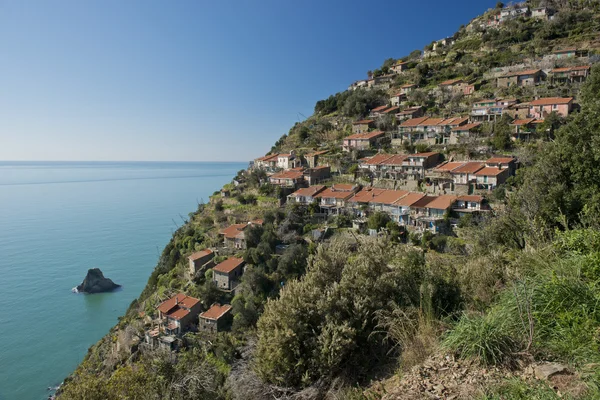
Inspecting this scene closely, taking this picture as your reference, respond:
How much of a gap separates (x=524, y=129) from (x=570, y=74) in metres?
12.2

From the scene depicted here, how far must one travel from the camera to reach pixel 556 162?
8.40 metres

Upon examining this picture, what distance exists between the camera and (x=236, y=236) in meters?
25.6

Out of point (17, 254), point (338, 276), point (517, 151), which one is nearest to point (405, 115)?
point (517, 151)

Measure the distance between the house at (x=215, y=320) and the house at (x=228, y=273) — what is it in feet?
6.72

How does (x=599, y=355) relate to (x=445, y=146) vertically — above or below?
below

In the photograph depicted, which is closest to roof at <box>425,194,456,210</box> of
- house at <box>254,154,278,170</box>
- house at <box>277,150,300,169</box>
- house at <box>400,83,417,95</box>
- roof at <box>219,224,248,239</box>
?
roof at <box>219,224,248,239</box>

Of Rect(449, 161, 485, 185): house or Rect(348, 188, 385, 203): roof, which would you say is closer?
Rect(449, 161, 485, 185): house

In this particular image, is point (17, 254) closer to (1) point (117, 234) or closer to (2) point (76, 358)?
(1) point (117, 234)

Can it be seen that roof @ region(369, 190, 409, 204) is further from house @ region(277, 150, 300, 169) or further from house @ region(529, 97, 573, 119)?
house @ region(529, 97, 573, 119)

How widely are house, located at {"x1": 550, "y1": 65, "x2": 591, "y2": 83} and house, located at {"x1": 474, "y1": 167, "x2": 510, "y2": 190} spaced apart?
721 inches

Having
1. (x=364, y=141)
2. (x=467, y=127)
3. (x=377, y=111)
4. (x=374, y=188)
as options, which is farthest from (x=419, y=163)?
(x=377, y=111)

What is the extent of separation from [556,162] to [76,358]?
1199 inches

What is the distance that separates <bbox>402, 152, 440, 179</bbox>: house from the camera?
87.8ft

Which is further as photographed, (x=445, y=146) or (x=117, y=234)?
(x=117, y=234)
